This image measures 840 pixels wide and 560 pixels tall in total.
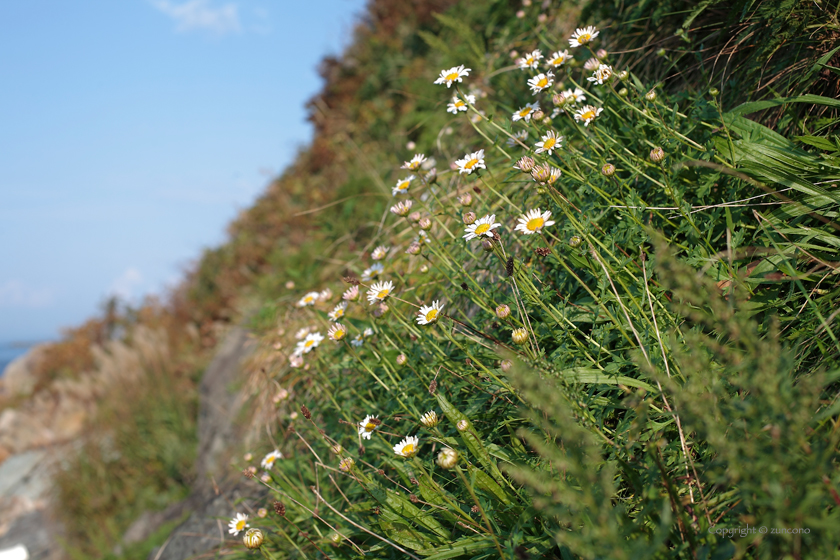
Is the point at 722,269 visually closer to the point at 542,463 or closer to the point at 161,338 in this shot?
the point at 542,463

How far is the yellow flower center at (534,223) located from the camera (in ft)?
4.86

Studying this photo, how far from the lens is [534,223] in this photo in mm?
1500

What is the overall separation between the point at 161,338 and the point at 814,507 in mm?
8514

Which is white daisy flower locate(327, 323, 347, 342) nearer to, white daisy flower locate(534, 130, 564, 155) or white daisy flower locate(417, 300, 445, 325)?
white daisy flower locate(417, 300, 445, 325)

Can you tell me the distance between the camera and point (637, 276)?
5.44ft

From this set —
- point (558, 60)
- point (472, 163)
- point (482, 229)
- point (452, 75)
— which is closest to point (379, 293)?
point (482, 229)

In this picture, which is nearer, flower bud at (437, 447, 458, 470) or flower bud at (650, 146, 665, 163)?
flower bud at (437, 447, 458, 470)

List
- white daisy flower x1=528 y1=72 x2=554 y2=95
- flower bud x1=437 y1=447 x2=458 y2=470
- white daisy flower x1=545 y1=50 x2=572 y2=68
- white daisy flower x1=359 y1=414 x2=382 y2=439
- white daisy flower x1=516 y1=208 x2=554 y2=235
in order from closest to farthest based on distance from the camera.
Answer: flower bud x1=437 y1=447 x2=458 y2=470, white daisy flower x1=516 y1=208 x2=554 y2=235, white daisy flower x1=359 y1=414 x2=382 y2=439, white daisy flower x1=528 y1=72 x2=554 y2=95, white daisy flower x1=545 y1=50 x2=572 y2=68

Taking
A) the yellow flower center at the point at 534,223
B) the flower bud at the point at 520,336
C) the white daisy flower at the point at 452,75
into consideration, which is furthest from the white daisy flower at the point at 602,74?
the flower bud at the point at 520,336

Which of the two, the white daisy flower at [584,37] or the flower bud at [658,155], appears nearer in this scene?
the flower bud at [658,155]

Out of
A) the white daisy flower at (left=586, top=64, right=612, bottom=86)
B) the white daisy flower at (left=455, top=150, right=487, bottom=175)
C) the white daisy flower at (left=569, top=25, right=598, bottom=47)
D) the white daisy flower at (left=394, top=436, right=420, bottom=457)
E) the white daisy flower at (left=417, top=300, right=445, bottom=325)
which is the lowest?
the white daisy flower at (left=394, top=436, right=420, bottom=457)

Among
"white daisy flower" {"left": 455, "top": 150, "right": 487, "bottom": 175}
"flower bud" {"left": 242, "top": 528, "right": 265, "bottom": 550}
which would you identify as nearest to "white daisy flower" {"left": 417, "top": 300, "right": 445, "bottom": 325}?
"white daisy flower" {"left": 455, "top": 150, "right": 487, "bottom": 175}

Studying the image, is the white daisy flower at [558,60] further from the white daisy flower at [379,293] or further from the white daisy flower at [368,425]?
the white daisy flower at [368,425]

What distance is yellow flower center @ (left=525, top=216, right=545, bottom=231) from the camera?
1.48m
